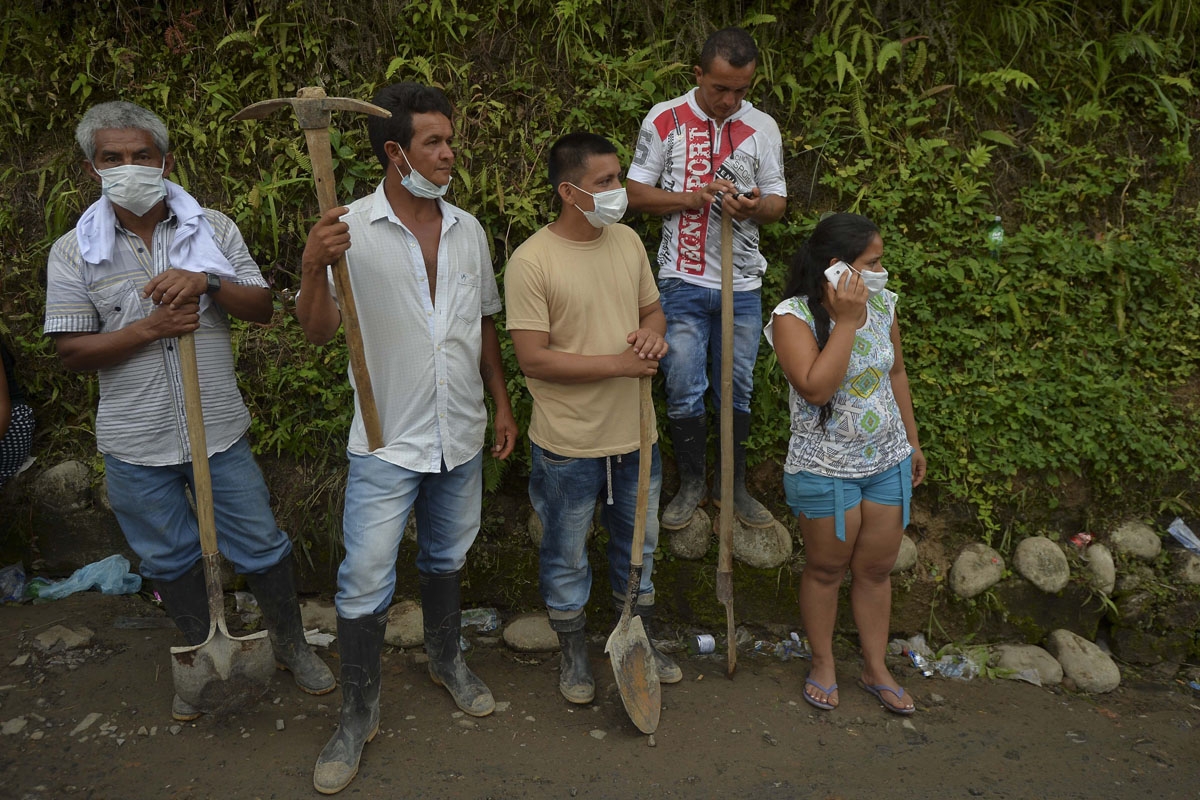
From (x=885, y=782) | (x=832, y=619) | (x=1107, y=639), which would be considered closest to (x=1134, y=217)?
(x=1107, y=639)

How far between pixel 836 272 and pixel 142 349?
268 centimetres

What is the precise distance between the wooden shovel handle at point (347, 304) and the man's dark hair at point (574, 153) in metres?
0.84

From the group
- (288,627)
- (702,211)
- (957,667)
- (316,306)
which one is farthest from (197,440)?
(957,667)

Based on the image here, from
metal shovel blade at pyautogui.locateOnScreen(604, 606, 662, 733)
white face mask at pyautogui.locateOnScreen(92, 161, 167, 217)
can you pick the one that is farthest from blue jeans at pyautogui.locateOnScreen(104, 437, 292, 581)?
metal shovel blade at pyautogui.locateOnScreen(604, 606, 662, 733)

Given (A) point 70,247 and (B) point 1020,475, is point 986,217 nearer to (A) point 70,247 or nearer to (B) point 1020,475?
(B) point 1020,475

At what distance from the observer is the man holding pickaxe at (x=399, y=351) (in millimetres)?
3195

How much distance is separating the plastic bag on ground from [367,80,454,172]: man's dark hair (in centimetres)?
296

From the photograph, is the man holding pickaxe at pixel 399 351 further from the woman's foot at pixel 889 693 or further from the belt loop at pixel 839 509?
the woman's foot at pixel 889 693

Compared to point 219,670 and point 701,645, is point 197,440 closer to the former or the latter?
point 219,670

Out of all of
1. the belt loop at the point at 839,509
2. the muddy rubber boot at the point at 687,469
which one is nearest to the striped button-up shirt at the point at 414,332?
the muddy rubber boot at the point at 687,469

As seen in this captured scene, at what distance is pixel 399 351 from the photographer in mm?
3248

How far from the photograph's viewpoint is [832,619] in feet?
12.7

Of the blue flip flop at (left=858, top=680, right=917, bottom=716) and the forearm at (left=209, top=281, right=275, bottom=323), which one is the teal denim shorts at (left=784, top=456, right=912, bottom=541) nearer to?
the blue flip flop at (left=858, top=680, right=917, bottom=716)

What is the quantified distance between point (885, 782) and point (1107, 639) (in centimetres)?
194
